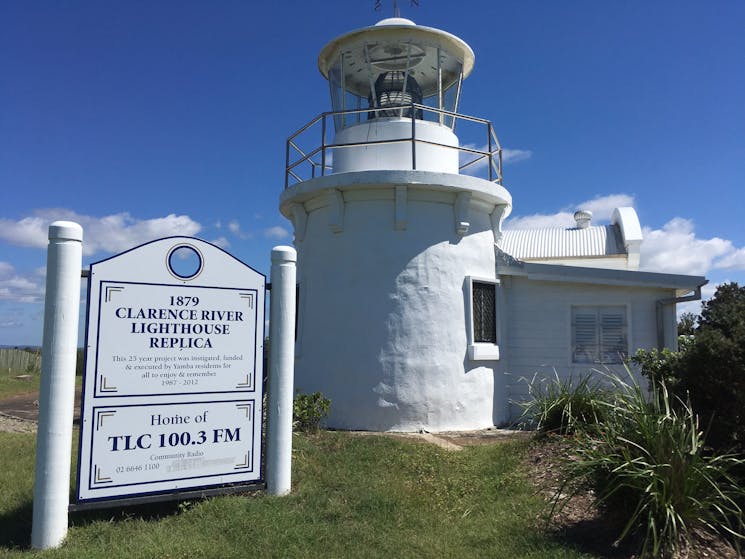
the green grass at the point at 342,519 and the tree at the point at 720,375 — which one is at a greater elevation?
the tree at the point at 720,375

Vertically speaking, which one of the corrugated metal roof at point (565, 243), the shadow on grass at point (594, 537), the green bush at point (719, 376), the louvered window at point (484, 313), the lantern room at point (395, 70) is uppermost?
the lantern room at point (395, 70)

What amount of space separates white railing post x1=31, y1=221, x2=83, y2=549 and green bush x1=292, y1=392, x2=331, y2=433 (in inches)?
159

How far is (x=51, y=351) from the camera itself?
568 centimetres

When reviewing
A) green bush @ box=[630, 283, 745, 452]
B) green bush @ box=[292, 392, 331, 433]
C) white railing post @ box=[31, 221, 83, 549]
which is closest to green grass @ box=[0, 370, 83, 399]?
green bush @ box=[292, 392, 331, 433]

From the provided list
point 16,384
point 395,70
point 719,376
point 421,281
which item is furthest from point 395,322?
point 16,384

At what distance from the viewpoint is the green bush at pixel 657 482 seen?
17.2ft

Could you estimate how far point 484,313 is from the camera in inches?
476

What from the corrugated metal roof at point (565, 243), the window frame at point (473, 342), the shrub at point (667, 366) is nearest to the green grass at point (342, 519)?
the shrub at point (667, 366)

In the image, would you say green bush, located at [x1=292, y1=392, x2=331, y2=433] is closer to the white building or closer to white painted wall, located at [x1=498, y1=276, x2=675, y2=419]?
the white building

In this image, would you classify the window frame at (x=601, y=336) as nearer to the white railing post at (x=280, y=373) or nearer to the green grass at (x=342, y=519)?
the green grass at (x=342, y=519)

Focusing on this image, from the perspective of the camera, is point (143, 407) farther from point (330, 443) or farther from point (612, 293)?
point (612, 293)

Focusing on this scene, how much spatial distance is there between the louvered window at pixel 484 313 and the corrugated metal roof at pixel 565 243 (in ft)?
21.9

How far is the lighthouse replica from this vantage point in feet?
36.3

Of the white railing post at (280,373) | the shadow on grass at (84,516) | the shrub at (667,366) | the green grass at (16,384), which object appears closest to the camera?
the shadow on grass at (84,516)
